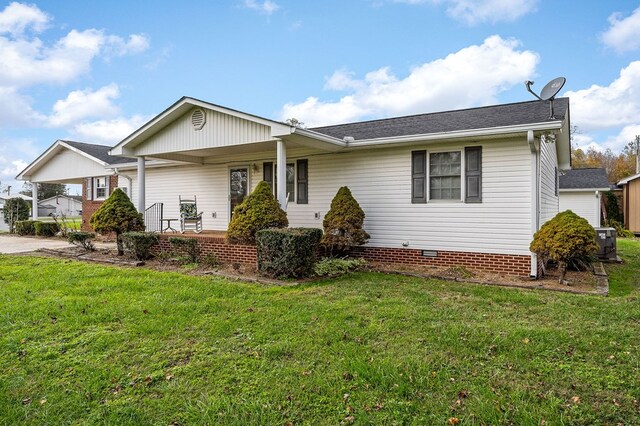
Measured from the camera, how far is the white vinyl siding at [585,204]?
18.2 metres

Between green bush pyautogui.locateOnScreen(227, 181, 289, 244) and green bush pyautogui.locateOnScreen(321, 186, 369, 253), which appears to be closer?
green bush pyautogui.locateOnScreen(227, 181, 289, 244)

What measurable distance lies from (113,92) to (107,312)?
56.3 ft

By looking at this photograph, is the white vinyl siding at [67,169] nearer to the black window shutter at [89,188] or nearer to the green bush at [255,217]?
the black window shutter at [89,188]

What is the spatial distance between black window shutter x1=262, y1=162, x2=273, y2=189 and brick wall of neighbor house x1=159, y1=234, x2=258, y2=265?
7.58ft

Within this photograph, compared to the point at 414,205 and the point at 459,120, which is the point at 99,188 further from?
the point at 459,120

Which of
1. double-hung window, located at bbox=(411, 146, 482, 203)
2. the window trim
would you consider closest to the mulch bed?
the window trim

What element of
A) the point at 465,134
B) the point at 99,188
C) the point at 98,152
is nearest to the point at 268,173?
the point at 465,134

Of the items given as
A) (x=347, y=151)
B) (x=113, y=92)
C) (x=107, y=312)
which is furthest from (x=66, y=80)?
(x=107, y=312)

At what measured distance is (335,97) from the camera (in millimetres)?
26562

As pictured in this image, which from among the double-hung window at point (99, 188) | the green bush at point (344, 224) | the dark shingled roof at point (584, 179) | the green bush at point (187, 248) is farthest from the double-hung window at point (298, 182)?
the dark shingled roof at point (584, 179)

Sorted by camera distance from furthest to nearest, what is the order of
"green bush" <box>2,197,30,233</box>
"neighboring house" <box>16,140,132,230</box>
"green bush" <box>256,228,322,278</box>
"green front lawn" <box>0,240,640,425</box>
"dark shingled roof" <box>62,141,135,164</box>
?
"green bush" <box>2,197,30,233</box>, "neighboring house" <box>16,140,132,230</box>, "dark shingled roof" <box>62,141,135,164</box>, "green bush" <box>256,228,322,278</box>, "green front lawn" <box>0,240,640,425</box>

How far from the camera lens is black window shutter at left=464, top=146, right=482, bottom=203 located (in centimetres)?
782

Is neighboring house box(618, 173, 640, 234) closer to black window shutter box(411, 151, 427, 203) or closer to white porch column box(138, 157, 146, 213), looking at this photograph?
black window shutter box(411, 151, 427, 203)

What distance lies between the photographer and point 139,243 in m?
8.84
